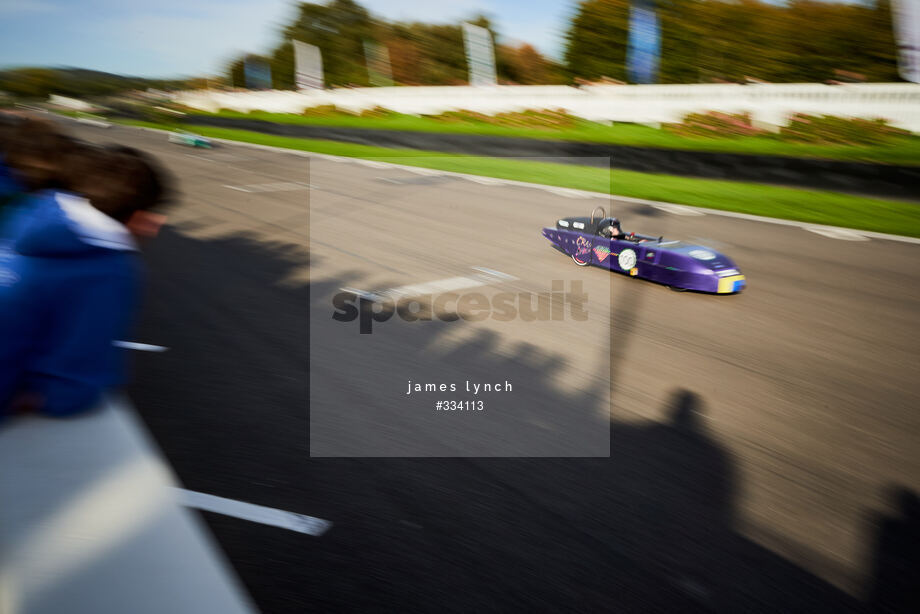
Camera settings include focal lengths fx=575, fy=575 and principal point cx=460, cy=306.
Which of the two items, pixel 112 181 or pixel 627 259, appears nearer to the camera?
pixel 112 181

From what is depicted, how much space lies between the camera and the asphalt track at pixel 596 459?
274 centimetres

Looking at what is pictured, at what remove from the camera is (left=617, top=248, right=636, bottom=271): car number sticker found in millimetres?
7730

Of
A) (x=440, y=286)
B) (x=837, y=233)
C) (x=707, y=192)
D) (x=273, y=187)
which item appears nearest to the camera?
(x=440, y=286)

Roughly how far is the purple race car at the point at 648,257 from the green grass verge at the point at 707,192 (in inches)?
266

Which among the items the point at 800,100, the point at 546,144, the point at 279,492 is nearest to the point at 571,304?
the point at 279,492

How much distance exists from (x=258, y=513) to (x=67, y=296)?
66.6 inches

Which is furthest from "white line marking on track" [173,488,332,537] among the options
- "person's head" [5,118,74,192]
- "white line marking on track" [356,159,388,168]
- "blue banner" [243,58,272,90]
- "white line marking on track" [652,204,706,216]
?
"blue banner" [243,58,272,90]

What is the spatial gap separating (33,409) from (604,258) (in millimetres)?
7219

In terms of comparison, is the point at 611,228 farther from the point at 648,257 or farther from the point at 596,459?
the point at 596,459

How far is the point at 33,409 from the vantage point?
1.91 meters

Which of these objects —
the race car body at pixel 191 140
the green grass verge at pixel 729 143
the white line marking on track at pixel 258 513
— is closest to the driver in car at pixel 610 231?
the white line marking on track at pixel 258 513

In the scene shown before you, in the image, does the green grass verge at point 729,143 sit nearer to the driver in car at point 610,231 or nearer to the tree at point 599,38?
the driver in car at point 610,231

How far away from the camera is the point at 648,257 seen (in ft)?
24.7

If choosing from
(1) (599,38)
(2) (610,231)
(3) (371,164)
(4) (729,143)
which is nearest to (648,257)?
(2) (610,231)
